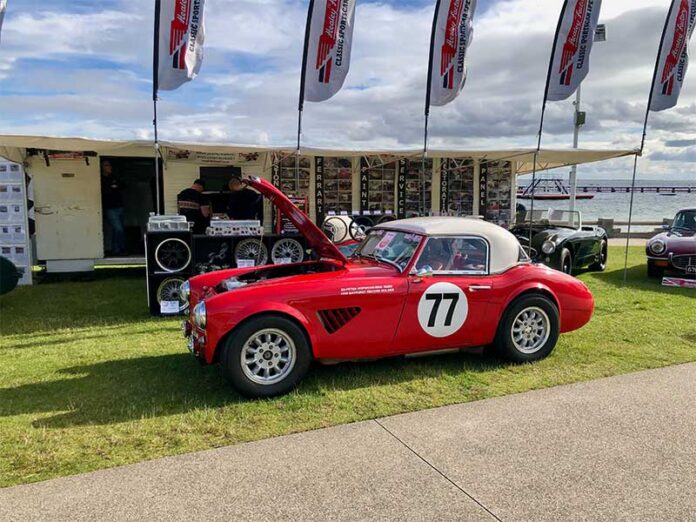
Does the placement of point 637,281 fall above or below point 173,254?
below

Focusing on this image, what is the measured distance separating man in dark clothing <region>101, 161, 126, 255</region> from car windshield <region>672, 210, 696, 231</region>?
12.1m

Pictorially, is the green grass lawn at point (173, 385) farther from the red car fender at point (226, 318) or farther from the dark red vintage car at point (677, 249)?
the dark red vintage car at point (677, 249)

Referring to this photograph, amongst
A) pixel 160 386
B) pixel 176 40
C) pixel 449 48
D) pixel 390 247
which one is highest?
pixel 449 48

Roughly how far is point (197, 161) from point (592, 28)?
27.3 ft

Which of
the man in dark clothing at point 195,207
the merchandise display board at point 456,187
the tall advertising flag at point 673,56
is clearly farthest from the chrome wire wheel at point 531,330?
the merchandise display board at point 456,187

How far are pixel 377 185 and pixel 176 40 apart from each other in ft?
21.2

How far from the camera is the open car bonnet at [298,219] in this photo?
210 inches

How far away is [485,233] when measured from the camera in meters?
5.52

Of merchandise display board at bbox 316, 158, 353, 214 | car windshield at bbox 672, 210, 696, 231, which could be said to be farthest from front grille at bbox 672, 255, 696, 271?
merchandise display board at bbox 316, 158, 353, 214

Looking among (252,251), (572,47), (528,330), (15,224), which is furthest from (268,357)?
(572,47)

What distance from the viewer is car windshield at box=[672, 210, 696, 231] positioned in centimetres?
1166

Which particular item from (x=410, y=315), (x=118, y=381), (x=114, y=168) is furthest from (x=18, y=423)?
(x=114, y=168)

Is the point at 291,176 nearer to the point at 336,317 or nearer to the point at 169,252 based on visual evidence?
the point at 169,252

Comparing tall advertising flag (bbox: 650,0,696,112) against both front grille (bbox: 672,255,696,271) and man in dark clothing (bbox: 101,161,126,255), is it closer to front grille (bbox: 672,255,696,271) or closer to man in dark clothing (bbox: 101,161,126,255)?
front grille (bbox: 672,255,696,271)
